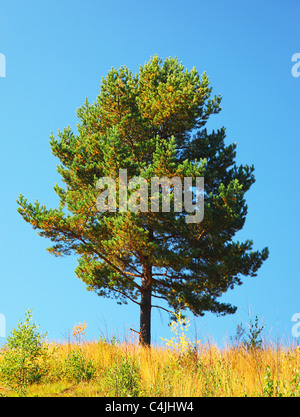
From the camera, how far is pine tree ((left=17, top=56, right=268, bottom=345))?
13.3 metres

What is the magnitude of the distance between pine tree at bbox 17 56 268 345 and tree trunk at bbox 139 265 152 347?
0.13ft

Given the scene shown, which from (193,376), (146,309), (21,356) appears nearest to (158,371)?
(193,376)

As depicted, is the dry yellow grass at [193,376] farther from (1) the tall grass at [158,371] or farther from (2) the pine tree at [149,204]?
(2) the pine tree at [149,204]

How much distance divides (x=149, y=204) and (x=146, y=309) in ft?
15.0

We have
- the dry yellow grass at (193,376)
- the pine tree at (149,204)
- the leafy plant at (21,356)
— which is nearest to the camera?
the dry yellow grass at (193,376)

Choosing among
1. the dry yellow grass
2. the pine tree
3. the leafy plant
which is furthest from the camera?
the pine tree

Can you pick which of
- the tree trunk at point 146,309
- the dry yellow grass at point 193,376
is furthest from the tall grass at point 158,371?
the tree trunk at point 146,309

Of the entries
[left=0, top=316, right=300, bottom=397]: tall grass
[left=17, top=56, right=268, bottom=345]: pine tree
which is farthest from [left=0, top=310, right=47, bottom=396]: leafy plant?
[left=17, top=56, right=268, bottom=345]: pine tree

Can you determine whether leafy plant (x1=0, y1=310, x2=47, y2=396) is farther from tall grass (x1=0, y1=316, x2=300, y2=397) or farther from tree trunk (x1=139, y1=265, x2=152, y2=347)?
tree trunk (x1=139, y1=265, x2=152, y2=347)

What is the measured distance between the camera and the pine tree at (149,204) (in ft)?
43.7

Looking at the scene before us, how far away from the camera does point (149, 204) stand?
1281cm

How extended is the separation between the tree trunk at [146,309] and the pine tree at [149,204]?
0.13 feet
